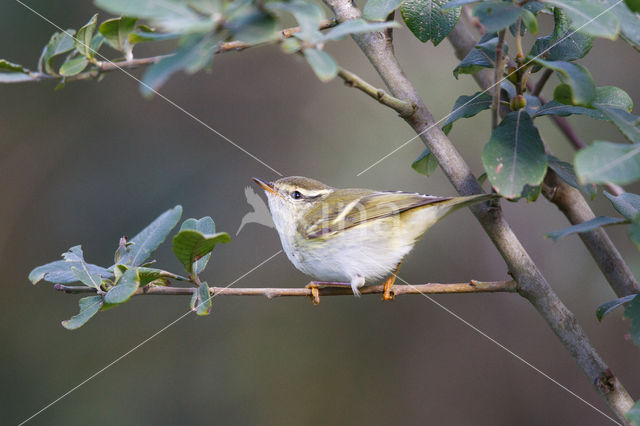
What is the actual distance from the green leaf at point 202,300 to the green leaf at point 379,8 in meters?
0.77

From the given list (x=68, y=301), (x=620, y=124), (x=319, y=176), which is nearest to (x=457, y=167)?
(x=620, y=124)

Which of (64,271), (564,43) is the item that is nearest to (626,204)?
(564,43)

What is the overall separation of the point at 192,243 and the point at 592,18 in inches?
37.5

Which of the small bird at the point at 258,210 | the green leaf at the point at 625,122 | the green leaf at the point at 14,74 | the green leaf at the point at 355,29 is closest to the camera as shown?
the green leaf at the point at 355,29

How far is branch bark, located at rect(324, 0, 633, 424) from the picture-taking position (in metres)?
1.30

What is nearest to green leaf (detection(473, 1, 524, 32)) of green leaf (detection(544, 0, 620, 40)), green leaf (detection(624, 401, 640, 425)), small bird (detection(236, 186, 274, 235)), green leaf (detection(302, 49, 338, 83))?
green leaf (detection(544, 0, 620, 40))

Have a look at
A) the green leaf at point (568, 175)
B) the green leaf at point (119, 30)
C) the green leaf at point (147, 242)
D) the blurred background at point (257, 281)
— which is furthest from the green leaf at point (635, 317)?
the blurred background at point (257, 281)

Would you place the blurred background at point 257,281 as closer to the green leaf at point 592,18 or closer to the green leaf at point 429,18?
the green leaf at point 429,18

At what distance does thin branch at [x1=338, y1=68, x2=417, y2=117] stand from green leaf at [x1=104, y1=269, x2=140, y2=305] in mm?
687

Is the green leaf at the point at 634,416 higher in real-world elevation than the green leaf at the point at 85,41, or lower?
lower

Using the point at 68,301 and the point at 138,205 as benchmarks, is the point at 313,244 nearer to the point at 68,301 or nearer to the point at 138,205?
the point at 138,205

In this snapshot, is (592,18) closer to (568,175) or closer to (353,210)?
(568,175)

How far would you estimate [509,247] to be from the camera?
1.36 meters

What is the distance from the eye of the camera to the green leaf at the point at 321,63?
36.1 inches
